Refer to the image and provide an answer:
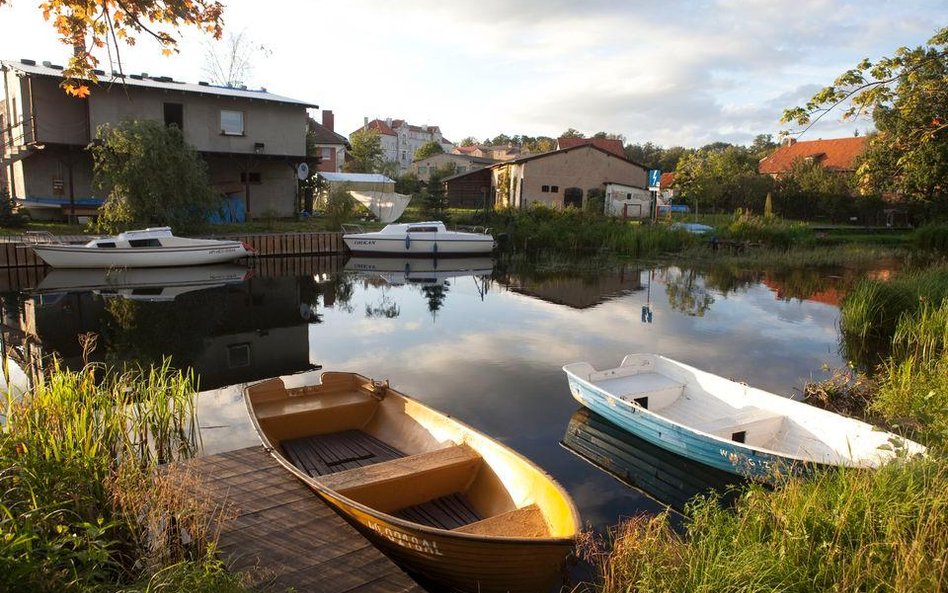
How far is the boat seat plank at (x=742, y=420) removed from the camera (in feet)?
25.6

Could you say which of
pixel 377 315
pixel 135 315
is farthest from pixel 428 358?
pixel 135 315

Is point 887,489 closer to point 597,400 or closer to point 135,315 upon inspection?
point 597,400

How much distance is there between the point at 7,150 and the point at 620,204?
3386 centimetres

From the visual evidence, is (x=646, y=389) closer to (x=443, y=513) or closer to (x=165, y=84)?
(x=443, y=513)

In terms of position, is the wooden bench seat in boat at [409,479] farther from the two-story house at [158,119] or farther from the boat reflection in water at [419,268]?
the two-story house at [158,119]

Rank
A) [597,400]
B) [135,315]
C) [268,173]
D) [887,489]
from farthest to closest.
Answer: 1. [268,173]
2. [135,315]
3. [597,400]
4. [887,489]

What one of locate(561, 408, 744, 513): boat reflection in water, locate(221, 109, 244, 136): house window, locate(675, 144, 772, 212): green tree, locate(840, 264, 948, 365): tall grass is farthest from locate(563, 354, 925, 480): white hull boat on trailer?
locate(675, 144, 772, 212): green tree

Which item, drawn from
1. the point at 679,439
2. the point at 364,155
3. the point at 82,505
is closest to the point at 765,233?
the point at 679,439

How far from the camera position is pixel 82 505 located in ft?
14.5

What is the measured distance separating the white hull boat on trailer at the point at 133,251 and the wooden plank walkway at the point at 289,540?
62.5 feet

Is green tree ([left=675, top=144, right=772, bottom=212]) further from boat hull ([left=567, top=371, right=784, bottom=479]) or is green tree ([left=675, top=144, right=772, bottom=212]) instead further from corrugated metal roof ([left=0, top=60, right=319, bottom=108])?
boat hull ([left=567, top=371, right=784, bottom=479])

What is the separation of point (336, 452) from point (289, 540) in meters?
2.21

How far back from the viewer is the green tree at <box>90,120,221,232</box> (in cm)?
Result: 2503

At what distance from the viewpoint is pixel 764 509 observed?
4.83 m
